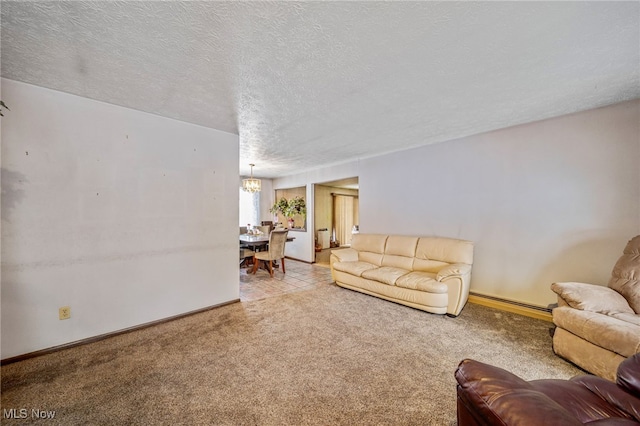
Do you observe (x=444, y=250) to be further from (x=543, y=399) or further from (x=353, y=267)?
(x=543, y=399)

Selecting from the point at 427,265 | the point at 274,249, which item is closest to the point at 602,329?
the point at 427,265

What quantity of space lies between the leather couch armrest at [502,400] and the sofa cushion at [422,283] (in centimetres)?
207

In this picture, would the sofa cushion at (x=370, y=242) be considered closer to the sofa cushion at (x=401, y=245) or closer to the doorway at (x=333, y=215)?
the sofa cushion at (x=401, y=245)

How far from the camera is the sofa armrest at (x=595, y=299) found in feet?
6.33

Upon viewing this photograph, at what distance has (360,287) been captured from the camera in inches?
147

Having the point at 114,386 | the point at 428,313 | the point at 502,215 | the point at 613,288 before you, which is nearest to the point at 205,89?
the point at 114,386

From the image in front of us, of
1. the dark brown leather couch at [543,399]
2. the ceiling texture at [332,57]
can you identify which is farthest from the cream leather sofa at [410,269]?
the ceiling texture at [332,57]

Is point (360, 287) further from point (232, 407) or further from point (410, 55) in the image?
point (410, 55)

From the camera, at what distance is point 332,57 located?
5.74 feet

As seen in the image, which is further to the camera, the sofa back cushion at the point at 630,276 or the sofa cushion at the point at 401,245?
the sofa cushion at the point at 401,245

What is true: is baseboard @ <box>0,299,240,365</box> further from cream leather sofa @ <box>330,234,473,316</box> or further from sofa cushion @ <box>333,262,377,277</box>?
cream leather sofa @ <box>330,234,473,316</box>

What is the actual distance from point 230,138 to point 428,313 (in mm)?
3621

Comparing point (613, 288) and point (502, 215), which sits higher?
point (502, 215)

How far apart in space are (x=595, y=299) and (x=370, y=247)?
2.79 metres
